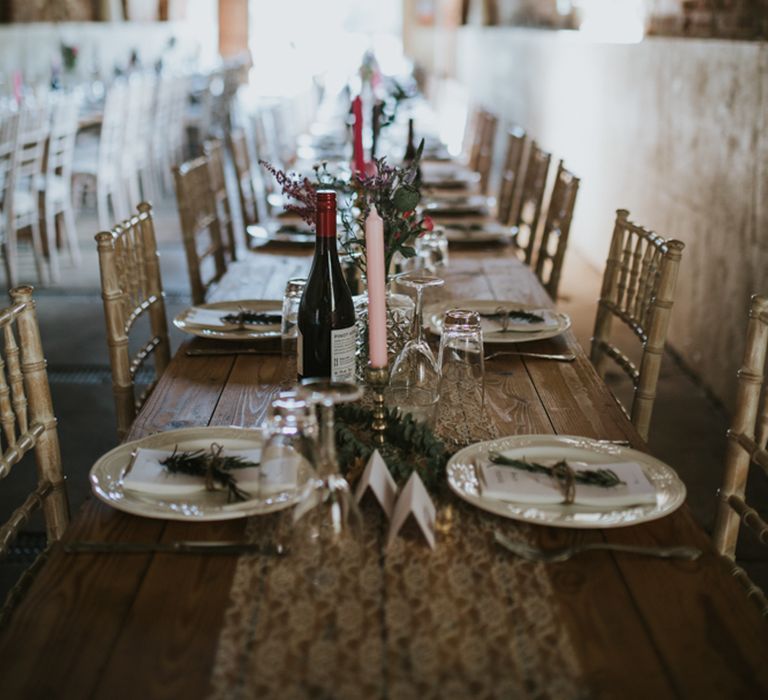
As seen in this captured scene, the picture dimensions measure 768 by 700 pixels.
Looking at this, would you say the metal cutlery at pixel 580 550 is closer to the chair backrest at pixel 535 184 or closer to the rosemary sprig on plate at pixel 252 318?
the rosemary sprig on plate at pixel 252 318

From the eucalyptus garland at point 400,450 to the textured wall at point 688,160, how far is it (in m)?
2.29

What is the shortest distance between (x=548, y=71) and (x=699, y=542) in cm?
657

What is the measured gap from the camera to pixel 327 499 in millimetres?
1048

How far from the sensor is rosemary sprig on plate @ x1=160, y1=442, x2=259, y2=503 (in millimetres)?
1255

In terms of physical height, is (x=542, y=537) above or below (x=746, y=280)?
above

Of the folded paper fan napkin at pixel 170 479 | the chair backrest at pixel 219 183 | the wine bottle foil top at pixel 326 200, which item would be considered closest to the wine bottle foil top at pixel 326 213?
the wine bottle foil top at pixel 326 200

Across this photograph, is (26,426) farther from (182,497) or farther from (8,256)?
(8,256)

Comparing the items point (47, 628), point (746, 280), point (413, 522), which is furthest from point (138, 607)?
point (746, 280)

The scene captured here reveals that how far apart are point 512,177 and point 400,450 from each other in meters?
3.29

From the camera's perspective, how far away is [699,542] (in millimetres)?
1174

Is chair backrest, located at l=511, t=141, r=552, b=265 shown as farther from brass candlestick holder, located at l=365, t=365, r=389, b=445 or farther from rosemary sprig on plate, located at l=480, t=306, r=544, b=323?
brass candlestick holder, located at l=365, t=365, r=389, b=445

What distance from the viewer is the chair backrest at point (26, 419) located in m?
1.42

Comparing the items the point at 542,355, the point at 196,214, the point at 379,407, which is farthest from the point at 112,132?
the point at 379,407

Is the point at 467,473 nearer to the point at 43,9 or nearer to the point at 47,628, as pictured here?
the point at 47,628
